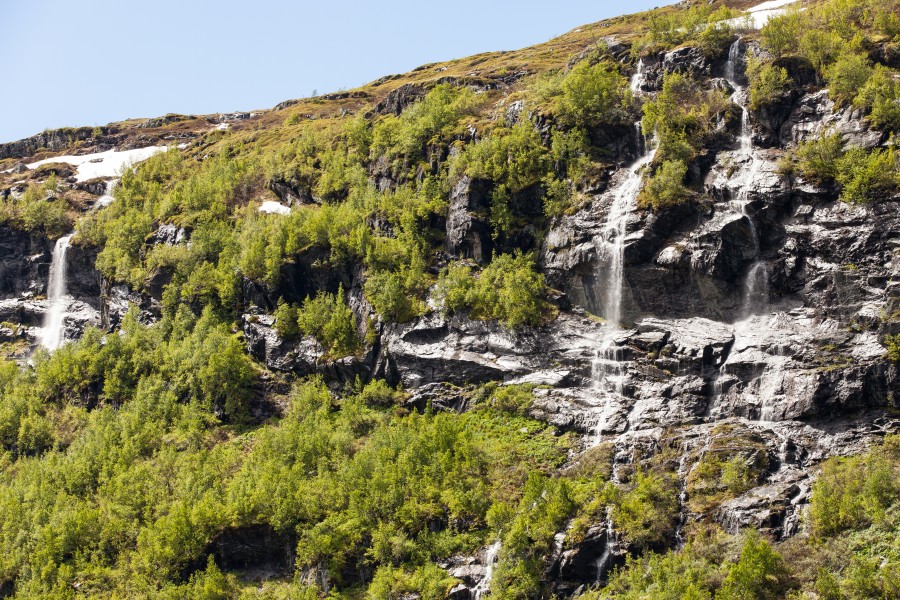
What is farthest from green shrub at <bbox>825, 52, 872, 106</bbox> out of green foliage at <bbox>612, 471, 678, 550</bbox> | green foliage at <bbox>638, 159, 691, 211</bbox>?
green foliage at <bbox>612, 471, 678, 550</bbox>

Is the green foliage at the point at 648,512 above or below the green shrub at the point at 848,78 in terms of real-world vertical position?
below

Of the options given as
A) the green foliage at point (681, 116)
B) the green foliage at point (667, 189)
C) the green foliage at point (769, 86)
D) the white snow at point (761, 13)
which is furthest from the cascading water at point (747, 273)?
the white snow at point (761, 13)

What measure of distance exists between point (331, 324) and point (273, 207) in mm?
36844

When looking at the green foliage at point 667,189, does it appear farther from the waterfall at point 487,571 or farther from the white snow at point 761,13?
the waterfall at point 487,571

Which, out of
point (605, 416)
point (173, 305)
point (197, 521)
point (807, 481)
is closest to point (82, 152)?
point (173, 305)

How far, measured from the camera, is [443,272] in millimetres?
84188

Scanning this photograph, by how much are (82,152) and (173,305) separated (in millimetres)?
110208

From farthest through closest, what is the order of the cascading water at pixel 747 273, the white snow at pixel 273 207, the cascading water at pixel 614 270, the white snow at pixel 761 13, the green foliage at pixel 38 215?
the green foliage at pixel 38 215, the white snow at pixel 273 207, the white snow at pixel 761 13, the cascading water at pixel 614 270, the cascading water at pixel 747 273

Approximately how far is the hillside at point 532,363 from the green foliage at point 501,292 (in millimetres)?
353

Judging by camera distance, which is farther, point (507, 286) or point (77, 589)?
point (507, 286)

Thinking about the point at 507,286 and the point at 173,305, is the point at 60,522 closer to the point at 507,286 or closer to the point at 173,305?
the point at 173,305

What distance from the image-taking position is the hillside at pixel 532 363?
2096 inches

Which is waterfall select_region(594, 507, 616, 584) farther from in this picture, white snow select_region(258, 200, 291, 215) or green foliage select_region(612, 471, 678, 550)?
white snow select_region(258, 200, 291, 215)

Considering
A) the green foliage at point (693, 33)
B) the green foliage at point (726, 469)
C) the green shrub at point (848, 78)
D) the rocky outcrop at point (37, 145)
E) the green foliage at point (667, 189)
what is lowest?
the green foliage at point (726, 469)
